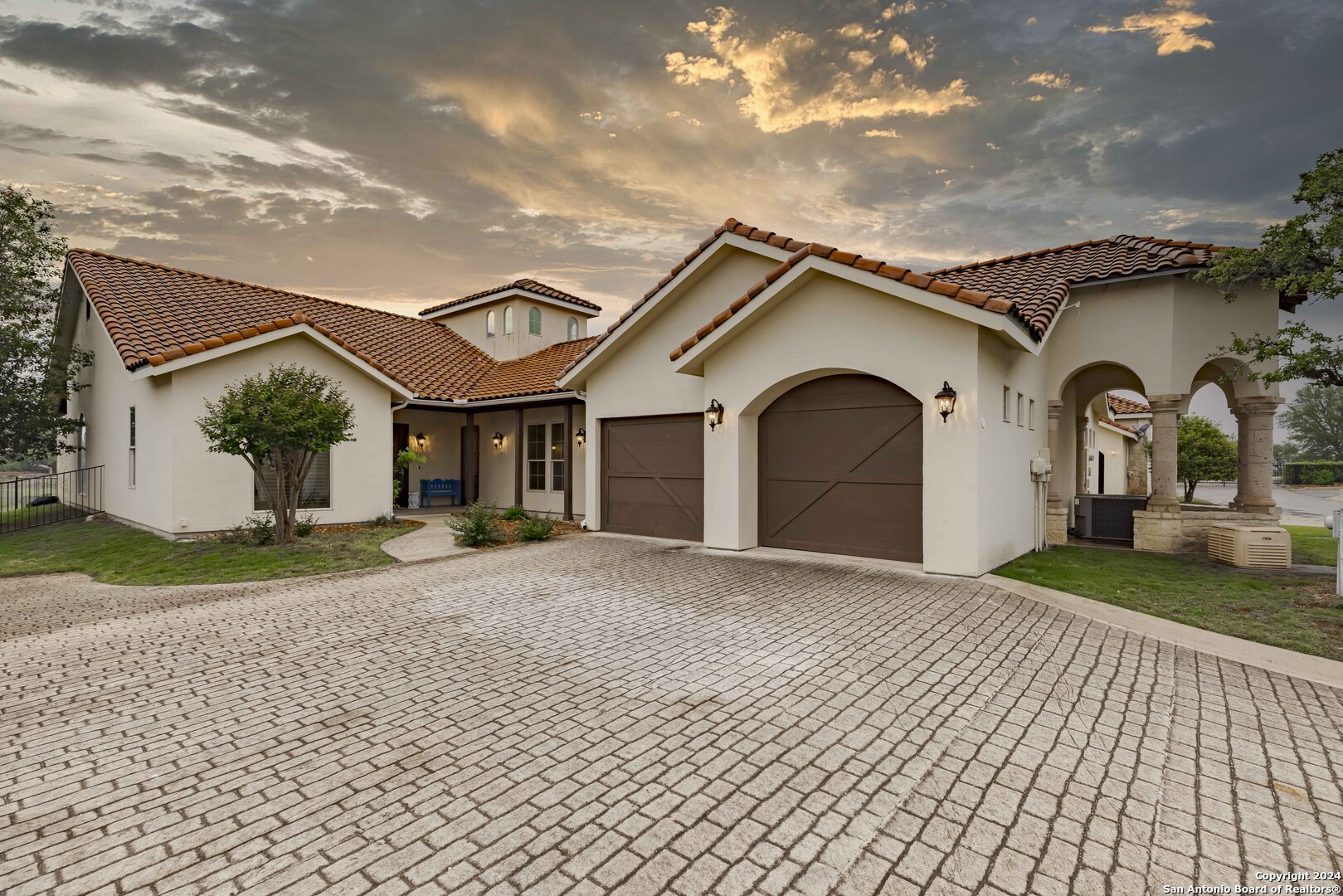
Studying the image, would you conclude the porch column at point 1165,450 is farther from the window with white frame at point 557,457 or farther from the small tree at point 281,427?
the small tree at point 281,427

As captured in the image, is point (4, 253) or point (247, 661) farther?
point (4, 253)

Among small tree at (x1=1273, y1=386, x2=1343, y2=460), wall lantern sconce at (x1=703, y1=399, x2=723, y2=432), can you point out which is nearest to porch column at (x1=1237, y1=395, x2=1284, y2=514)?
wall lantern sconce at (x1=703, y1=399, x2=723, y2=432)

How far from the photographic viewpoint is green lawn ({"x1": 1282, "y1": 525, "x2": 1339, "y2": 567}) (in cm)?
977

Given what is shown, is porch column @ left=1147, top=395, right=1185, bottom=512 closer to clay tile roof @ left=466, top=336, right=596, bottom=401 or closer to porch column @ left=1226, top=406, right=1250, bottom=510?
porch column @ left=1226, top=406, right=1250, bottom=510

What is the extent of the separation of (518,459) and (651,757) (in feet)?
45.6

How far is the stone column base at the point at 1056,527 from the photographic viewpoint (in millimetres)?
11797

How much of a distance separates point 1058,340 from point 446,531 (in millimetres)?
13908

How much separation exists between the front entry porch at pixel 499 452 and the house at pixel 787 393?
0.12 metres

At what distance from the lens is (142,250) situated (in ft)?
62.9

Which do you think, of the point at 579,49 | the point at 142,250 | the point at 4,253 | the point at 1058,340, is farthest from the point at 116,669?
the point at 142,250

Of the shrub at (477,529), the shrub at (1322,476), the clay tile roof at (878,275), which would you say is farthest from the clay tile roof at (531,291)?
the shrub at (1322,476)

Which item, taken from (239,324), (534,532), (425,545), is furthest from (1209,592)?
(239,324)

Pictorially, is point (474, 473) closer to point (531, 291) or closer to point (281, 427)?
point (531, 291)

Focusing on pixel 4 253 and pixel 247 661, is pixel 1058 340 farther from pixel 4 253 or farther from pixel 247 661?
pixel 4 253
